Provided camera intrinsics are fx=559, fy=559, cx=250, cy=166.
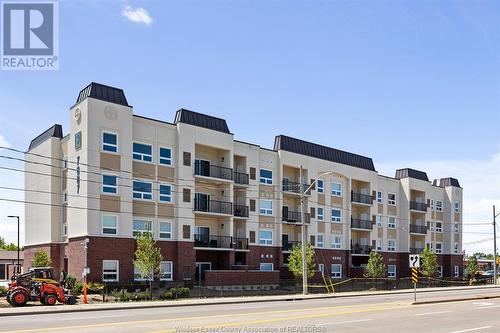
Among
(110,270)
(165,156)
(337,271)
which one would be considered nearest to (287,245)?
(337,271)

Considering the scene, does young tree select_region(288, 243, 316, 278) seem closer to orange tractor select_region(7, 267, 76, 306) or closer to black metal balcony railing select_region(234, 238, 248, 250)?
black metal balcony railing select_region(234, 238, 248, 250)

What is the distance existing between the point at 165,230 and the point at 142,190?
381 centimetres

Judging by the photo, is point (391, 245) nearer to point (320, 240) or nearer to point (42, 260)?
point (320, 240)

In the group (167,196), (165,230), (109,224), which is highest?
(167,196)

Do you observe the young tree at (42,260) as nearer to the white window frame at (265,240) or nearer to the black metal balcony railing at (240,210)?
the black metal balcony railing at (240,210)

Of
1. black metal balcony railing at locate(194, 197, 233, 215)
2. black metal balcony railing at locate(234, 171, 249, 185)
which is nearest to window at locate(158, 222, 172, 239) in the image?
black metal balcony railing at locate(194, 197, 233, 215)

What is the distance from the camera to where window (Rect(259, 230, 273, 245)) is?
5231 cm

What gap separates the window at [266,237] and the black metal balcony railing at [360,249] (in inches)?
579

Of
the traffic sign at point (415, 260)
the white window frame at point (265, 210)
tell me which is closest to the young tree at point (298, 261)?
the white window frame at point (265, 210)

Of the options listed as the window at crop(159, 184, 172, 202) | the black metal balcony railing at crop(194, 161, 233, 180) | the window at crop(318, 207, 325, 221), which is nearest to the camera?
the window at crop(159, 184, 172, 202)

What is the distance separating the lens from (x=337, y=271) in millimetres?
60031

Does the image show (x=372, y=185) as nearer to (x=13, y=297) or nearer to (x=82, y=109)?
(x=82, y=109)

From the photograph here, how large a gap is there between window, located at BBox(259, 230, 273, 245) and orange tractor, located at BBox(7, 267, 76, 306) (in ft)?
78.0

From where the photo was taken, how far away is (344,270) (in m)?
60.8
